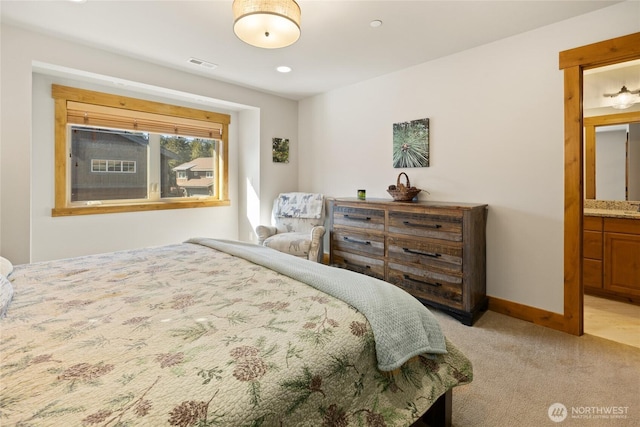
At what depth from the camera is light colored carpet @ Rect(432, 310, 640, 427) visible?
60.8 inches

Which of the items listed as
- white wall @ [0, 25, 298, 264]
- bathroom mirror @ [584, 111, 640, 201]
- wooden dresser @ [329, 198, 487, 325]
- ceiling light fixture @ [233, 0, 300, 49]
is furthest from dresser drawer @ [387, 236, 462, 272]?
bathroom mirror @ [584, 111, 640, 201]

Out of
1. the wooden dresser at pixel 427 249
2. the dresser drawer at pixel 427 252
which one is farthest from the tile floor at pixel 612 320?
the dresser drawer at pixel 427 252

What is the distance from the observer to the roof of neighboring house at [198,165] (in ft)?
13.8

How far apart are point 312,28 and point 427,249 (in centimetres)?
213

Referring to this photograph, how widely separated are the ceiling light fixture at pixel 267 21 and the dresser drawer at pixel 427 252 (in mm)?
1953

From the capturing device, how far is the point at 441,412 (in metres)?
1.38

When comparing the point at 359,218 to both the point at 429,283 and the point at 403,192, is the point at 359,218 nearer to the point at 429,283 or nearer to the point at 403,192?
the point at 403,192

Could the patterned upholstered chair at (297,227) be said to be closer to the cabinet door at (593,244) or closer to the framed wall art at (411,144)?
the framed wall art at (411,144)

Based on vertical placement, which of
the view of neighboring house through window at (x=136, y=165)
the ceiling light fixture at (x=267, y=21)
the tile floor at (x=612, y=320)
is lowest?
the tile floor at (x=612, y=320)

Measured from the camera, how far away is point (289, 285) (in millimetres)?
1470

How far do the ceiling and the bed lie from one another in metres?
1.93

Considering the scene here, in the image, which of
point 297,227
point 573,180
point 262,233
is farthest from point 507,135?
point 262,233

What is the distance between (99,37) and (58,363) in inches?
116

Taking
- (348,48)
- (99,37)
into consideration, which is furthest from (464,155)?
(99,37)
